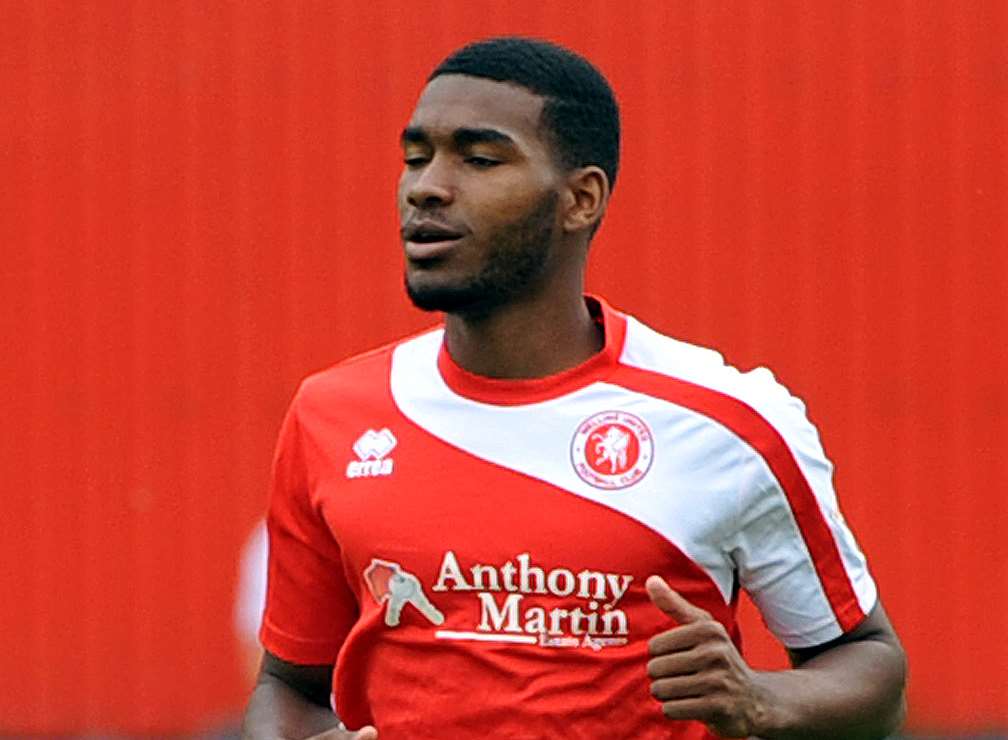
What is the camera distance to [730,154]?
8.63 metres

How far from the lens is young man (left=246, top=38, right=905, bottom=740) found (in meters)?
3.62

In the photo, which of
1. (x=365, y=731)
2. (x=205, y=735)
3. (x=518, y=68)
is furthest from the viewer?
(x=205, y=735)

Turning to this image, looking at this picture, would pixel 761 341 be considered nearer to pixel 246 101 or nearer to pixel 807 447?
pixel 246 101

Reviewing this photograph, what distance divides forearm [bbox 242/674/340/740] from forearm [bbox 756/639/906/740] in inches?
27.7

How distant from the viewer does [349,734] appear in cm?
356

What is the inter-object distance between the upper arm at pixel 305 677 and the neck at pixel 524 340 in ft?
1.67

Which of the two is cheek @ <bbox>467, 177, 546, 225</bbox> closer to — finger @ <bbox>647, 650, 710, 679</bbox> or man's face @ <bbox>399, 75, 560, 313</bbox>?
man's face @ <bbox>399, 75, 560, 313</bbox>

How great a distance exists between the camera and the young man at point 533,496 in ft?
11.9

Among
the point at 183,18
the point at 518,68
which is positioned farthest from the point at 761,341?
the point at 518,68

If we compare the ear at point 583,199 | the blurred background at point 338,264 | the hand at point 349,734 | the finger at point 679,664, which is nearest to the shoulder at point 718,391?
the ear at point 583,199

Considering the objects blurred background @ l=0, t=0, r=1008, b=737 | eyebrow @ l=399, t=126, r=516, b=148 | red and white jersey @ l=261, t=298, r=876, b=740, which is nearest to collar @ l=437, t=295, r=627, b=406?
red and white jersey @ l=261, t=298, r=876, b=740

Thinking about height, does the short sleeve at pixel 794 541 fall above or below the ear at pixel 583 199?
below

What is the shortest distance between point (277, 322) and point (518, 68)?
4.94 meters

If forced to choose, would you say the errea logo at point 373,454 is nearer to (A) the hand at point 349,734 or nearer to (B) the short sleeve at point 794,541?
(A) the hand at point 349,734
